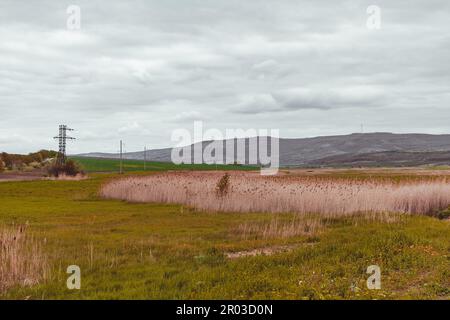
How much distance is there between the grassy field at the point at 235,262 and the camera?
30.0 ft

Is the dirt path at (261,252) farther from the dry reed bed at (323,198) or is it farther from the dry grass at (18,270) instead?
the dry reed bed at (323,198)

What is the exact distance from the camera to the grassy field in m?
9.16

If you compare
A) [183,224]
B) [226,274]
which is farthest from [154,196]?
[226,274]

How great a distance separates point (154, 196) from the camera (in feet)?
106

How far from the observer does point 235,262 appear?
1162cm

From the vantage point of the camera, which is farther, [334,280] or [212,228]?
[212,228]
